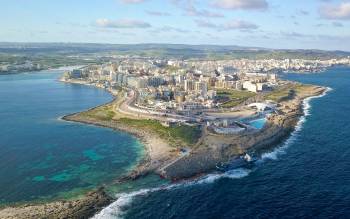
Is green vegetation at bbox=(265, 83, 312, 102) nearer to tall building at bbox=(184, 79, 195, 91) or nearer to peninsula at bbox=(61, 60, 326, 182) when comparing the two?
peninsula at bbox=(61, 60, 326, 182)

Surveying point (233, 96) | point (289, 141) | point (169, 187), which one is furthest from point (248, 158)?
point (233, 96)

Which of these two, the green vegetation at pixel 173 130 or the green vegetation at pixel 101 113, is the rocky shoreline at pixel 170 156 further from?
the green vegetation at pixel 101 113

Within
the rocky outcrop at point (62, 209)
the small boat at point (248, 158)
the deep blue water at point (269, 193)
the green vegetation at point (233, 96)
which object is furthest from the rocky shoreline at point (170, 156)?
the green vegetation at point (233, 96)

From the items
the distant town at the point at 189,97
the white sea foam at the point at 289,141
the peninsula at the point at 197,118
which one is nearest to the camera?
the peninsula at the point at 197,118

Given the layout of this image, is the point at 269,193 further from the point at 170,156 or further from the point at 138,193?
the point at 170,156

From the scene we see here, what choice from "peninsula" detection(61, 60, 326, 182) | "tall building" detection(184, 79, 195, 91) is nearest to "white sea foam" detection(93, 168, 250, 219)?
"peninsula" detection(61, 60, 326, 182)
